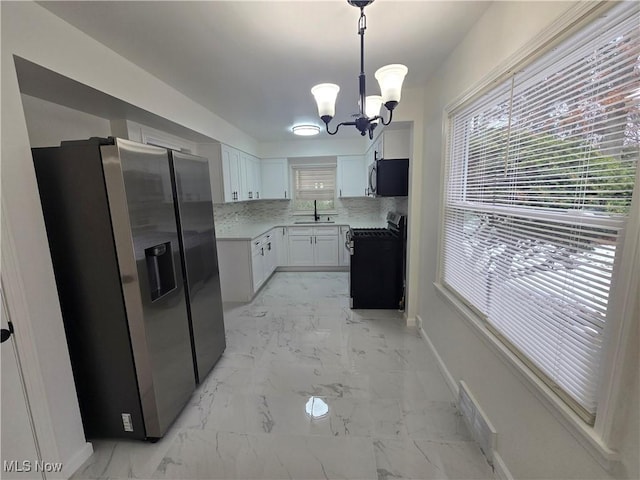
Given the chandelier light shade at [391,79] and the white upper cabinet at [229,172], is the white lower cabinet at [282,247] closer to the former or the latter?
the white upper cabinet at [229,172]

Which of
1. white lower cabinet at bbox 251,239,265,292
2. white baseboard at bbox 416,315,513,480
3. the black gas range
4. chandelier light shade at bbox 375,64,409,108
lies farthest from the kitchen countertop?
chandelier light shade at bbox 375,64,409,108

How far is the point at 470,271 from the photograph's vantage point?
1.82 metres

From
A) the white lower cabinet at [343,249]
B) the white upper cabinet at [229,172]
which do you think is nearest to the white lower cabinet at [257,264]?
the white upper cabinet at [229,172]

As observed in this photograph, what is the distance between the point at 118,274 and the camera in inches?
58.8

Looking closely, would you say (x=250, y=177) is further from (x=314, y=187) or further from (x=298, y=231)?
(x=314, y=187)

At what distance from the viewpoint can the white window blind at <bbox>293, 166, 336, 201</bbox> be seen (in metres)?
5.61

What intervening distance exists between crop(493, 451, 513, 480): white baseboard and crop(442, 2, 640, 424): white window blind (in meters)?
0.62

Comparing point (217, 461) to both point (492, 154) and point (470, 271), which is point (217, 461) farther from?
point (492, 154)

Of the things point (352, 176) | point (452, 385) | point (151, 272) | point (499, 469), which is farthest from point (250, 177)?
point (499, 469)

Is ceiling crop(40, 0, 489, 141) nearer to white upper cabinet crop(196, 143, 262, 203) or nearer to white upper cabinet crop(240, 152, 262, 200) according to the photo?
white upper cabinet crop(196, 143, 262, 203)

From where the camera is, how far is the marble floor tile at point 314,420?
1526 mm

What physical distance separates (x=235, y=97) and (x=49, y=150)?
5.73 feet

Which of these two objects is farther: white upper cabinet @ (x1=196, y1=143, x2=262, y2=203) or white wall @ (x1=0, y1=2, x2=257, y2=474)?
white upper cabinet @ (x1=196, y1=143, x2=262, y2=203)

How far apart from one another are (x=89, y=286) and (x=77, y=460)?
0.95 m
